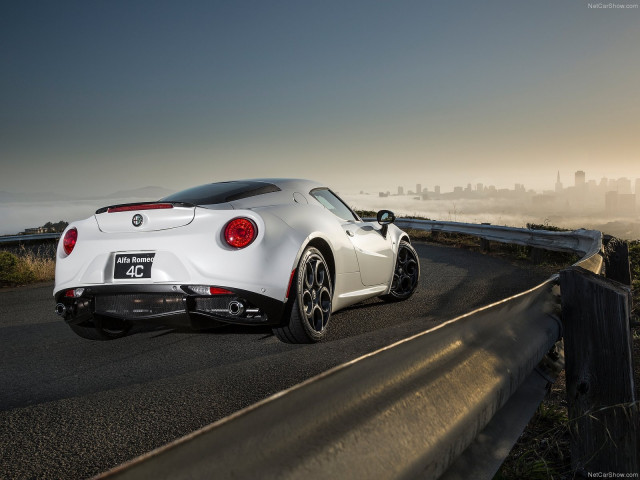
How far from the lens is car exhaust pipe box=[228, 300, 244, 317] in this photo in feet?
15.3

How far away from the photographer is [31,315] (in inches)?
296

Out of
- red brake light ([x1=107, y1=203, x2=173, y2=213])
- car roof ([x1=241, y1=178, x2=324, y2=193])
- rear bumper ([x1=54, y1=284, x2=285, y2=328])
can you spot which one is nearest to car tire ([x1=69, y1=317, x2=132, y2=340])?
rear bumper ([x1=54, y1=284, x2=285, y2=328])

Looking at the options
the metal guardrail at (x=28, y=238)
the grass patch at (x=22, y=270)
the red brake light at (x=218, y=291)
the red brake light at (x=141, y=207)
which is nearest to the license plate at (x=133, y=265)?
the red brake light at (x=141, y=207)

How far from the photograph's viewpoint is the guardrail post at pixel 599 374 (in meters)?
2.49

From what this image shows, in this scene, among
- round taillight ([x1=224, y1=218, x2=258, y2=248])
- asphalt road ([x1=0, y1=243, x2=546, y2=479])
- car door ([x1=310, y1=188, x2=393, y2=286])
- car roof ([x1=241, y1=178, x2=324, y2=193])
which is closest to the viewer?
asphalt road ([x1=0, y1=243, x2=546, y2=479])

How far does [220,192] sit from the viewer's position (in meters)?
5.43

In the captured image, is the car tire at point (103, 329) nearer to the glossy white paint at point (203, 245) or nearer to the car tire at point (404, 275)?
the glossy white paint at point (203, 245)

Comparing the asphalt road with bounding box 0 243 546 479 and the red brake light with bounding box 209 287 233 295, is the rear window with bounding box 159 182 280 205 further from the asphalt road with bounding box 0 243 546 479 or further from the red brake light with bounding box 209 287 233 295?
the asphalt road with bounding box 0 243 546 479

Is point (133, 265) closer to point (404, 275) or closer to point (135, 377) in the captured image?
point (135, 377)

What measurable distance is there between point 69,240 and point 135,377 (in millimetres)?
1575

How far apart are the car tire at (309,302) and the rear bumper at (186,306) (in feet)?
0.56

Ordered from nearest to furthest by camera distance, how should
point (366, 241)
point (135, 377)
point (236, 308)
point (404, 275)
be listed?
1. point (135, 377)
2. point (236, 308)
3. point (366, 241)
4. point (404, 275)

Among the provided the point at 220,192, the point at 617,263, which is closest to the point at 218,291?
the point at 220,192

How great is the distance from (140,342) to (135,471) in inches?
195
